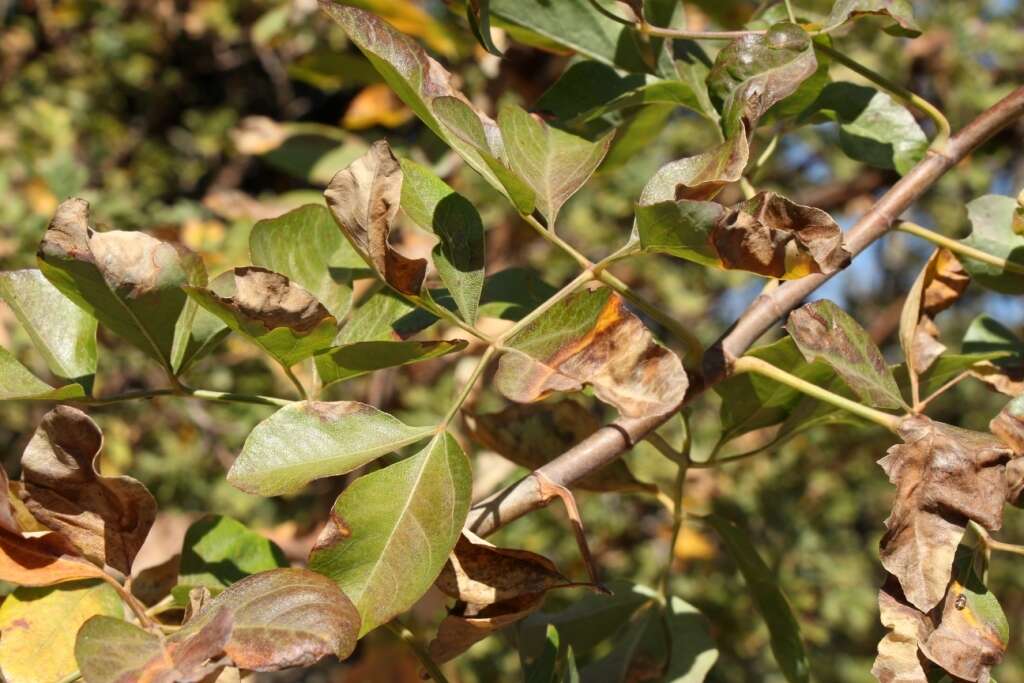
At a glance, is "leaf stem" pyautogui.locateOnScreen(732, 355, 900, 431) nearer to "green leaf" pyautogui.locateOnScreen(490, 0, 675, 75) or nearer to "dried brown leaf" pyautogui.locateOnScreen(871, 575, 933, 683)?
"dried brown leaf" pyautogui.locateOnScreen(871, 575, 933, 683)

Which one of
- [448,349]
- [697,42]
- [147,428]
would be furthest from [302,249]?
[147,428]

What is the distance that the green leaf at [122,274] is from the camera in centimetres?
49

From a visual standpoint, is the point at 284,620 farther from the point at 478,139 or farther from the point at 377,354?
the point at 478,139

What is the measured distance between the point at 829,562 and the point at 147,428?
1.36m

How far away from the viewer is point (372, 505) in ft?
1.65

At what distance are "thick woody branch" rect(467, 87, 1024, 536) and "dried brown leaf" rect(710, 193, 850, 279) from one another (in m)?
0.11

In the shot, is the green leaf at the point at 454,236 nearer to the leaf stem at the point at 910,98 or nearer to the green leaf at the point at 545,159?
the green leaf at the point at 545,159

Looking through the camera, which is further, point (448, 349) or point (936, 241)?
point (936, 241)

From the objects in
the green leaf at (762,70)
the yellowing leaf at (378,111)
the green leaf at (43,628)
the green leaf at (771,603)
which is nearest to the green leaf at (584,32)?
the green leaf at (762,70)

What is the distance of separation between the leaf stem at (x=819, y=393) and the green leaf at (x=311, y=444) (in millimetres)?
199

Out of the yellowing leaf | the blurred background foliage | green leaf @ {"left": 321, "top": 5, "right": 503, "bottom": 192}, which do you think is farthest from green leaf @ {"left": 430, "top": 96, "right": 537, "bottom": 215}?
the yellowing leaf

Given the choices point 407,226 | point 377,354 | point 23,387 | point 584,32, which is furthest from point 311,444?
point 407,226

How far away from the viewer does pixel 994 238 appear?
0.68 meters

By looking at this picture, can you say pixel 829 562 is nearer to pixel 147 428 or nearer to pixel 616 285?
pixel 147 428
